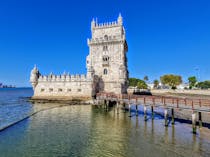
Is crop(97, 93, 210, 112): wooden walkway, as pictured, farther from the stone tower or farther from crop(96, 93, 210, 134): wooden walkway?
the stone tower

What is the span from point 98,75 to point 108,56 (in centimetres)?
526

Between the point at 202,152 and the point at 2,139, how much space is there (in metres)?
14.0

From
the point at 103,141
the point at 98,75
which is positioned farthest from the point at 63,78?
the point at 103,141

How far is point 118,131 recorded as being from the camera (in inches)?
611

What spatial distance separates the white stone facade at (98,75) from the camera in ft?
131

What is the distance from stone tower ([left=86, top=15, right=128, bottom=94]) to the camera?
41.1 metres

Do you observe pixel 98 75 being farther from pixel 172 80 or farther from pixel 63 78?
pixel 172 80

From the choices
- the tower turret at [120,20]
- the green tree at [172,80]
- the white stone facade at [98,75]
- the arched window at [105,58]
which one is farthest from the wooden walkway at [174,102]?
the green tree at [172,80]

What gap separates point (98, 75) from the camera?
42.0 m

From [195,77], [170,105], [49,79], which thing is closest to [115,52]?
[49,79]

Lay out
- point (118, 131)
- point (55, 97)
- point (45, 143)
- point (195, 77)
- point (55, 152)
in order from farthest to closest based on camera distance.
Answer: point (195, 77)
point (55, 97)
point (118, 131)
point (45, 143)
point (55, 152)

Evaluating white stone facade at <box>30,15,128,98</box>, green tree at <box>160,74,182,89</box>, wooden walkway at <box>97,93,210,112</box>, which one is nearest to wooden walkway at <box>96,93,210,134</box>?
wooden walkway at <box>97,93,210,112</box>

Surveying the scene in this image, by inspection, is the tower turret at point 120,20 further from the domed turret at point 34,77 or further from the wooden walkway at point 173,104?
the domed turret at point 34,77

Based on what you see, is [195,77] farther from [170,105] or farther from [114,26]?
[170,105]
